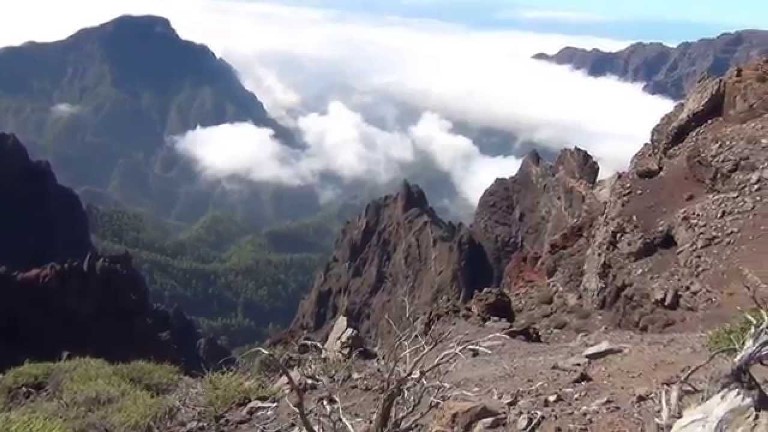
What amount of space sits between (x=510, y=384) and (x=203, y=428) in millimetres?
4343

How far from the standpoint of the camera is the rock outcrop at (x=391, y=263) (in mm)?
77812

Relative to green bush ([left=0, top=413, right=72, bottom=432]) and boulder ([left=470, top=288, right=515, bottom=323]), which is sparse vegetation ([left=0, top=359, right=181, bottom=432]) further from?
boulder ([left=470, top=288, right=515, bottom=323])

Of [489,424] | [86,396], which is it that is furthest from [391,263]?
[489,424]

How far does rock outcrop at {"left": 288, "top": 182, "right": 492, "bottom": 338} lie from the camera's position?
77.8 meters

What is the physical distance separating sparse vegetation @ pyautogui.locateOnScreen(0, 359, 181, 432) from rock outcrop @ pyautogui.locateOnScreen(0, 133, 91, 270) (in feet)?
240

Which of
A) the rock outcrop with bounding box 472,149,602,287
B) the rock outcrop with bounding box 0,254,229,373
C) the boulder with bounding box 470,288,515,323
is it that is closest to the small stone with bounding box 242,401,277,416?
the boulder with bounding box 470,288,515,323

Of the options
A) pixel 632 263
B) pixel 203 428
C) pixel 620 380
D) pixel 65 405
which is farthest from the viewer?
pixel 632 263

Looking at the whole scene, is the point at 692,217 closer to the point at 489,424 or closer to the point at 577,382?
the point at 577,382

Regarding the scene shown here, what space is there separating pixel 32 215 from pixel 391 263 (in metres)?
33.6

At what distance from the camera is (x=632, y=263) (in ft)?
71.5

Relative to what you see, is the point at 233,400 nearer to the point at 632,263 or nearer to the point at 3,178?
the point at 632,263

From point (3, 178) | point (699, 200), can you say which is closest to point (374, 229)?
point (3, 178)

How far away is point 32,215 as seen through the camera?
301ft

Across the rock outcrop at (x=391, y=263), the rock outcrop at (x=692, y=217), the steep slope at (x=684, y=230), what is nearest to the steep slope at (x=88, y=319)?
the rock outcrop at (x=391, y=263)
